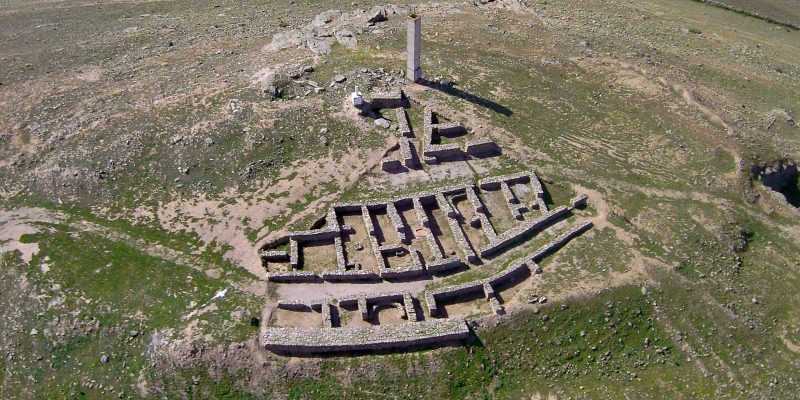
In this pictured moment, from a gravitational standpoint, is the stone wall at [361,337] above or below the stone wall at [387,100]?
below

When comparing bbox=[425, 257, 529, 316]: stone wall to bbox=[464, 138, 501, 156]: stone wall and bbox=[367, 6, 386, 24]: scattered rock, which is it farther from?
bbox=[367, 6, 386, 24]: scattered rock

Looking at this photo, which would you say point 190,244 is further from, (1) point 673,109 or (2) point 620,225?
(1) point 673,109

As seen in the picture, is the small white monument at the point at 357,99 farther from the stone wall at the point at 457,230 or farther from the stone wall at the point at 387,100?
the stone wall at the point at 457,230

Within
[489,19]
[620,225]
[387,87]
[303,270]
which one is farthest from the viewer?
[489,19]

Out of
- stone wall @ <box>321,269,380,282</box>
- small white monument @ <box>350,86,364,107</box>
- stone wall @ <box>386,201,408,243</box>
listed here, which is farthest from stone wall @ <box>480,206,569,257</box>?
small white monument @ <box>350,86,364,107</box>

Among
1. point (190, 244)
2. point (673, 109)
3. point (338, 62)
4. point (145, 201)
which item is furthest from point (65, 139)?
point (673, 109)

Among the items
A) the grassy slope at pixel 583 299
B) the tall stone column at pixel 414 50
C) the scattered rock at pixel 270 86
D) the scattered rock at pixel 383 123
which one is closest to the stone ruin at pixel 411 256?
the grassy slope at pixel 583 299
